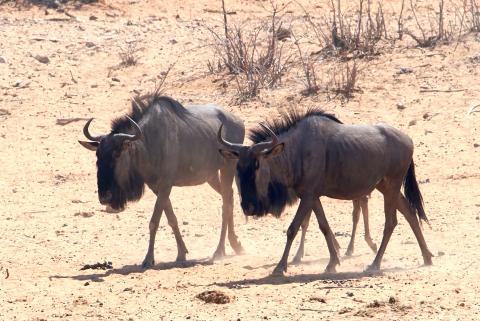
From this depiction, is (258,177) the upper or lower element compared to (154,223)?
upper

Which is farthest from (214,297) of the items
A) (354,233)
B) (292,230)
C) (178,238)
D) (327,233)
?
(354,233)

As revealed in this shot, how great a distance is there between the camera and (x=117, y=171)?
37.8ft

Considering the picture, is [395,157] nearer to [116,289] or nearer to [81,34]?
[116,289]

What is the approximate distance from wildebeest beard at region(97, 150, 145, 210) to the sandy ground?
65 centimetres

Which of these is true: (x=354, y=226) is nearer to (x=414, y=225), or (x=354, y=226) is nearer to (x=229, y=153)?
(x=414, y=225)

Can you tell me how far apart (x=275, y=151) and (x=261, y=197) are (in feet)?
1.54

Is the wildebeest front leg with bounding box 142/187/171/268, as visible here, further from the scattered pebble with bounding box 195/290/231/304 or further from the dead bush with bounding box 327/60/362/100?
the dead bush with bounding box 327/60/362/100

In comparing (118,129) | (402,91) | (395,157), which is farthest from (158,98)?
(402,91)

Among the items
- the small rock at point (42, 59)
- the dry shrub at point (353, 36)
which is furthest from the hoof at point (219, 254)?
the small rock at point (42, 59)

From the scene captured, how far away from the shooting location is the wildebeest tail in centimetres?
1159

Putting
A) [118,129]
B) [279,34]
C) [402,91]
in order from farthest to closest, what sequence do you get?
[279,34] < [402,91] < [118,129]

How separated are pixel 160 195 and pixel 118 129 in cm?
75

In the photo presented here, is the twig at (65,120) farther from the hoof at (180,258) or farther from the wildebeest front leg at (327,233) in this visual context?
the wildebeest front leg at (327,233)

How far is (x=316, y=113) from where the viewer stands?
437 inches
